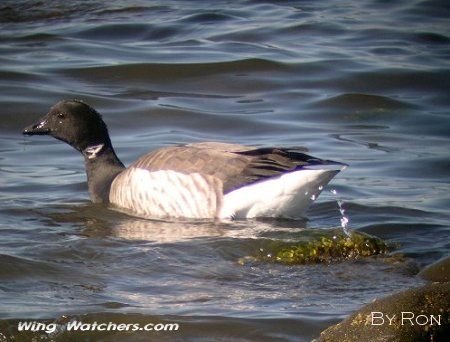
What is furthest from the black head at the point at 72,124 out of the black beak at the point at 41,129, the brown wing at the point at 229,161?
the brown wing at the point at 229,161

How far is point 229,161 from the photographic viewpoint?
30.8 feet

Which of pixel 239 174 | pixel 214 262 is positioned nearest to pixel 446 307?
pixel 214 262

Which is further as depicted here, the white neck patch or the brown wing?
the white neck patch

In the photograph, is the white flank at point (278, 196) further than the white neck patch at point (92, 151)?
No

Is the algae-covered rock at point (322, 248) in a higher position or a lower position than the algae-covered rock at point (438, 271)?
lower

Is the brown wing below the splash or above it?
above

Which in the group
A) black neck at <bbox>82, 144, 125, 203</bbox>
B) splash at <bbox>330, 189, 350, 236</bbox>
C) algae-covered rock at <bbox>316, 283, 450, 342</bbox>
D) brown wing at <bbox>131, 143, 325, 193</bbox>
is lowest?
splash at <bbox>330, 189, 350, 236</bbox>

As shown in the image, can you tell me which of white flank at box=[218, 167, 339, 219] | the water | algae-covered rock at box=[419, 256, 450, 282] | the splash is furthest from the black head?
algae-covered rock at box=[419, 256, 450, 282]

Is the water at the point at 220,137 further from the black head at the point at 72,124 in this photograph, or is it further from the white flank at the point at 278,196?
the black head at the point at 72,124

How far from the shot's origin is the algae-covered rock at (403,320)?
5457 millimetres

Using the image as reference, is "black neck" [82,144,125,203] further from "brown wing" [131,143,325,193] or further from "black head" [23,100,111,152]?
"brown wing" [131,143,325,193]

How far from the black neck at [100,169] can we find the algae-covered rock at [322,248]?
2391mm

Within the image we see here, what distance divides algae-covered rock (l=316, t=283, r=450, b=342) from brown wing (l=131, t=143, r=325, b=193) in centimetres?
347

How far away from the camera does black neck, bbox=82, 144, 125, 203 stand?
10203mm
